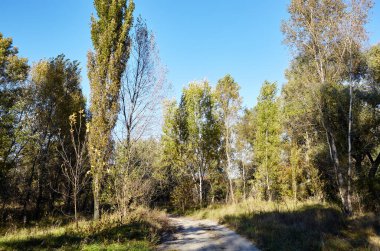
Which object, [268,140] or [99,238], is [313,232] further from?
[268,140]

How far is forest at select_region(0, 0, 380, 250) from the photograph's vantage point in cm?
1082

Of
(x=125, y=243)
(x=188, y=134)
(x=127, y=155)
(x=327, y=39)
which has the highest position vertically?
(x=327, y=39)

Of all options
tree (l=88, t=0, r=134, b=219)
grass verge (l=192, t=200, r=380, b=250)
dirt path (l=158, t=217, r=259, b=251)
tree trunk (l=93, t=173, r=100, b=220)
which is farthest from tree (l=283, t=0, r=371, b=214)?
tree trunk (l=93, t=173, r=100, b=220)

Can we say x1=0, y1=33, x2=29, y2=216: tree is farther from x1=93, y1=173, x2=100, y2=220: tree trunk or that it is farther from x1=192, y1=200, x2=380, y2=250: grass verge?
x1=192, y1=200, x2=380, y2=250: grass verge

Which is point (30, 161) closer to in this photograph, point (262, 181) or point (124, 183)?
point (124, 183)

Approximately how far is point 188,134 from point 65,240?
2238cm

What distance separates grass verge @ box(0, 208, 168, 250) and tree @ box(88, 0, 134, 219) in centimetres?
217

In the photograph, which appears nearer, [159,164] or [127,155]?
[127,155]

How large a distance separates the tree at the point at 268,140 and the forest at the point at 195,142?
0.38ft

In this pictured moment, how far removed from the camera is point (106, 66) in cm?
1501

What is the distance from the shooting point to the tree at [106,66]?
13.9 metres

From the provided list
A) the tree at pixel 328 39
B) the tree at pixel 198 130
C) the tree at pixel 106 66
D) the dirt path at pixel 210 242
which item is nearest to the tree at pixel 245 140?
the tree at pixel 198 130

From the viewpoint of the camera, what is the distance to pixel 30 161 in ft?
81.6

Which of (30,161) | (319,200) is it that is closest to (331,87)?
(319,200)
